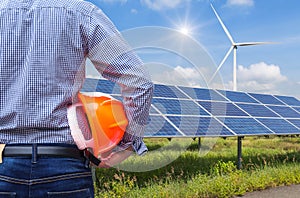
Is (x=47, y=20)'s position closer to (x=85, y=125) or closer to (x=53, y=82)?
(x=53, y=82)

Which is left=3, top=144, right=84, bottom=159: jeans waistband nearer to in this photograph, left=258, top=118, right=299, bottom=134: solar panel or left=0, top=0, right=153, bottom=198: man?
left=0, top=0, right=153, bottom=198: man

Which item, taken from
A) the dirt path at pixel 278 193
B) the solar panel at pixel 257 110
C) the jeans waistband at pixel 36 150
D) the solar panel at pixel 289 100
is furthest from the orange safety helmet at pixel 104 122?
the solar panel at pixel 289 100

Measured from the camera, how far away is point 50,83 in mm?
1850

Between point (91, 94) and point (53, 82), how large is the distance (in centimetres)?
27

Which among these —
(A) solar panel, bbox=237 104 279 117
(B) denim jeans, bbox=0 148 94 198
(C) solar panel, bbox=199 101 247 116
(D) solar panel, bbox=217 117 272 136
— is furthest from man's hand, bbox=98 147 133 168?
(A) solar panel, bbox=237 104 279 117

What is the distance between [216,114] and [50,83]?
28.2ft

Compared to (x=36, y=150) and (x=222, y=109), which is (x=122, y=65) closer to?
(x=36, y=150)

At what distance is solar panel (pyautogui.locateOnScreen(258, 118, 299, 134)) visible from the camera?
10.7m

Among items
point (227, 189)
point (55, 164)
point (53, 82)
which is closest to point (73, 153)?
point (55, 164)

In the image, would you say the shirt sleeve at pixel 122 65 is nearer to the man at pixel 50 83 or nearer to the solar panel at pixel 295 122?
the man at pixel 50 83

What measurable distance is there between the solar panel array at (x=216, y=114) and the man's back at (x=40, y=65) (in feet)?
10.2

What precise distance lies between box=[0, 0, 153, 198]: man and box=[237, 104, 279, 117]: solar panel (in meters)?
9.99

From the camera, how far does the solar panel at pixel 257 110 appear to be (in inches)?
464

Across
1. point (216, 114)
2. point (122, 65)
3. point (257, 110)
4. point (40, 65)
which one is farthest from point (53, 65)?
point (257, 110)
